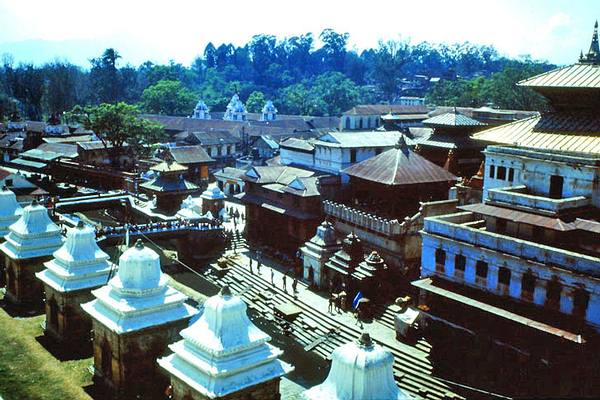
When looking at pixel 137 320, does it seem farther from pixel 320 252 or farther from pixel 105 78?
pixel 105 78

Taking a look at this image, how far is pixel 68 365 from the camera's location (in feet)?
98.4

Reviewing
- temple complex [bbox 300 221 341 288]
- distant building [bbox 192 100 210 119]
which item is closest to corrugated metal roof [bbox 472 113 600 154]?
temple complex [bbox 300 221 341 288]

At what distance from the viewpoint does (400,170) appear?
148ft

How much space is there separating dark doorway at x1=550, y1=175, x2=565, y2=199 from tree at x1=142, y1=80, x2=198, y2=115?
119 m

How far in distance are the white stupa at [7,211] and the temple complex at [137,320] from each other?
1806cm

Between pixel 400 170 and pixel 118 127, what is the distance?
161 ft

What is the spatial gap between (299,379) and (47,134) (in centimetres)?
8591

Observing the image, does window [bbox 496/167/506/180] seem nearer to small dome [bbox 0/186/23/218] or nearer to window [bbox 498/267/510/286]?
window [bbox 498/267/510/286]

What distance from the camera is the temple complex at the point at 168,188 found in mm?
59938

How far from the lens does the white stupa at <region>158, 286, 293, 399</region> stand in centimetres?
2080

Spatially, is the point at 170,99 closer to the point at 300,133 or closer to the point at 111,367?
the point at 300,133

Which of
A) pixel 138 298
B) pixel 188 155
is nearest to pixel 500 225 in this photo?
pixel 138 298

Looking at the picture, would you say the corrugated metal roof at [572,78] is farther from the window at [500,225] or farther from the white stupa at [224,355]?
the white stupa at [224,355]

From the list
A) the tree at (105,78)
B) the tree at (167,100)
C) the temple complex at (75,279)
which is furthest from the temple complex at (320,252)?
the tree at (105,78)
